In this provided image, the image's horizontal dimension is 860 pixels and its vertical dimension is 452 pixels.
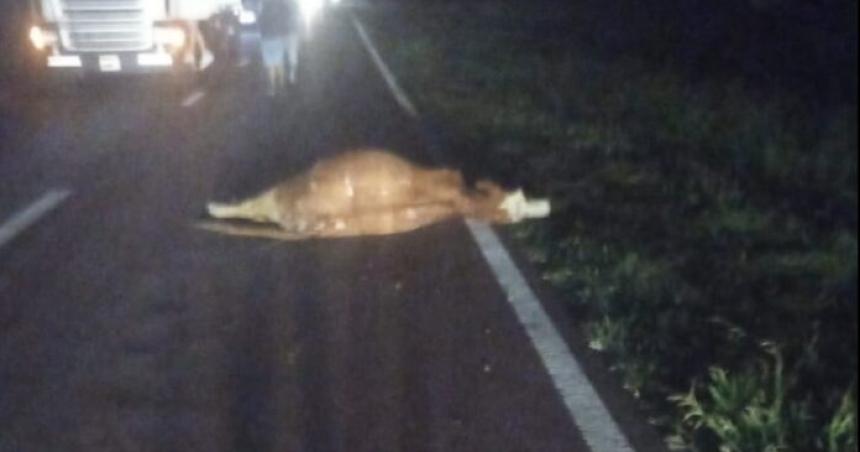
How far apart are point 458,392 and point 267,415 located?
907 mm

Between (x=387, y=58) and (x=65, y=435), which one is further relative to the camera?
(x=387, y=58)

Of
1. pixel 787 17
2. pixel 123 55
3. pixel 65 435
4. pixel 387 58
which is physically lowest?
pixel 387 58

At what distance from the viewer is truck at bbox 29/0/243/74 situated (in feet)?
80.9

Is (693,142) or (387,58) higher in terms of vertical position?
(693,142)

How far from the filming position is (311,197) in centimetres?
1215

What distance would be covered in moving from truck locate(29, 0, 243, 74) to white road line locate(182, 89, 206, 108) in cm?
44

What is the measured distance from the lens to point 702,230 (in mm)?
11922

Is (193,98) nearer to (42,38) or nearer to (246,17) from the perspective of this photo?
(42,38)

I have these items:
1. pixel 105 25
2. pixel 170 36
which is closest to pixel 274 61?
pixel 170 36

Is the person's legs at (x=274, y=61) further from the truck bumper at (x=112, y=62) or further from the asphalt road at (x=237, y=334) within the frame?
the asphalt road at (x=237, y=334)

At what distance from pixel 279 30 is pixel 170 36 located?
446 centimetres

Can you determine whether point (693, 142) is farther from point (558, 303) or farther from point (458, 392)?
point (458, 392)

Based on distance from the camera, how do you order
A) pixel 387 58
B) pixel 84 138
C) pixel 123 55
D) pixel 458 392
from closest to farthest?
pixel 458 392 < pixel 84 138 < pixel 123 55 < pixel 387 58

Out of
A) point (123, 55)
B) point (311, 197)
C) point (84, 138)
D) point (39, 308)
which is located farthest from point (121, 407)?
point (123, 55)
